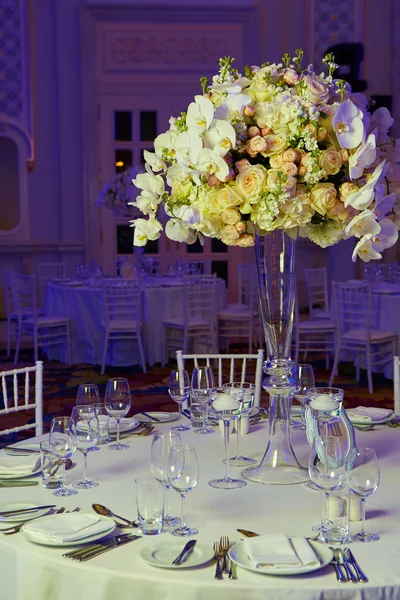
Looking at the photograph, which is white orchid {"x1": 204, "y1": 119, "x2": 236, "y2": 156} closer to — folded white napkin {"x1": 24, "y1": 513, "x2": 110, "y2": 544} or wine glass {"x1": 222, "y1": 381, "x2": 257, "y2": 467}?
wine glass {"x1": 222, "y1": 381, "x2": 257, "y2": 467}

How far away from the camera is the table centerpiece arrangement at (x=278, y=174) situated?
6.66ft

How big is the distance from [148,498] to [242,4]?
30.9ft

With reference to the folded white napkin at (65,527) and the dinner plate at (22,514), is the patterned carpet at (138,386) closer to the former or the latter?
the dinner plate at (22,514)

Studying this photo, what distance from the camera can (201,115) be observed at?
80.5 inches

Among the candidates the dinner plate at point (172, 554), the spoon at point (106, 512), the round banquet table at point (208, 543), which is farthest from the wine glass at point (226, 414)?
the dinner plate at point (172, 554)

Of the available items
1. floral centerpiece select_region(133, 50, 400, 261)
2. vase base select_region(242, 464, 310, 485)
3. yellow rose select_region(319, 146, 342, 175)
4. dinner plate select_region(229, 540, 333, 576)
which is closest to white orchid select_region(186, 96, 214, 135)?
floral centerpiece select_region(133, 50, 400, 261)

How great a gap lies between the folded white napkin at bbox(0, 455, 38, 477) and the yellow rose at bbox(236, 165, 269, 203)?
2.96 ft

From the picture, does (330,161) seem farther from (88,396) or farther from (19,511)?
(19,511)

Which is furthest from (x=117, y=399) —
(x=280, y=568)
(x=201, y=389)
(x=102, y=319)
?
(x=102, y=319)

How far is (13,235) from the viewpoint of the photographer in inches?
399

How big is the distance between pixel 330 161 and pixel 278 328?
0.50m

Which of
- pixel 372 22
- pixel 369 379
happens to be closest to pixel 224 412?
pixel 369 379

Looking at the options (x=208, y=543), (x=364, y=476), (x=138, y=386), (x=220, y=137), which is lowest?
(x=138, y=386)

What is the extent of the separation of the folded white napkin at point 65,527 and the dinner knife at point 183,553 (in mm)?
185
